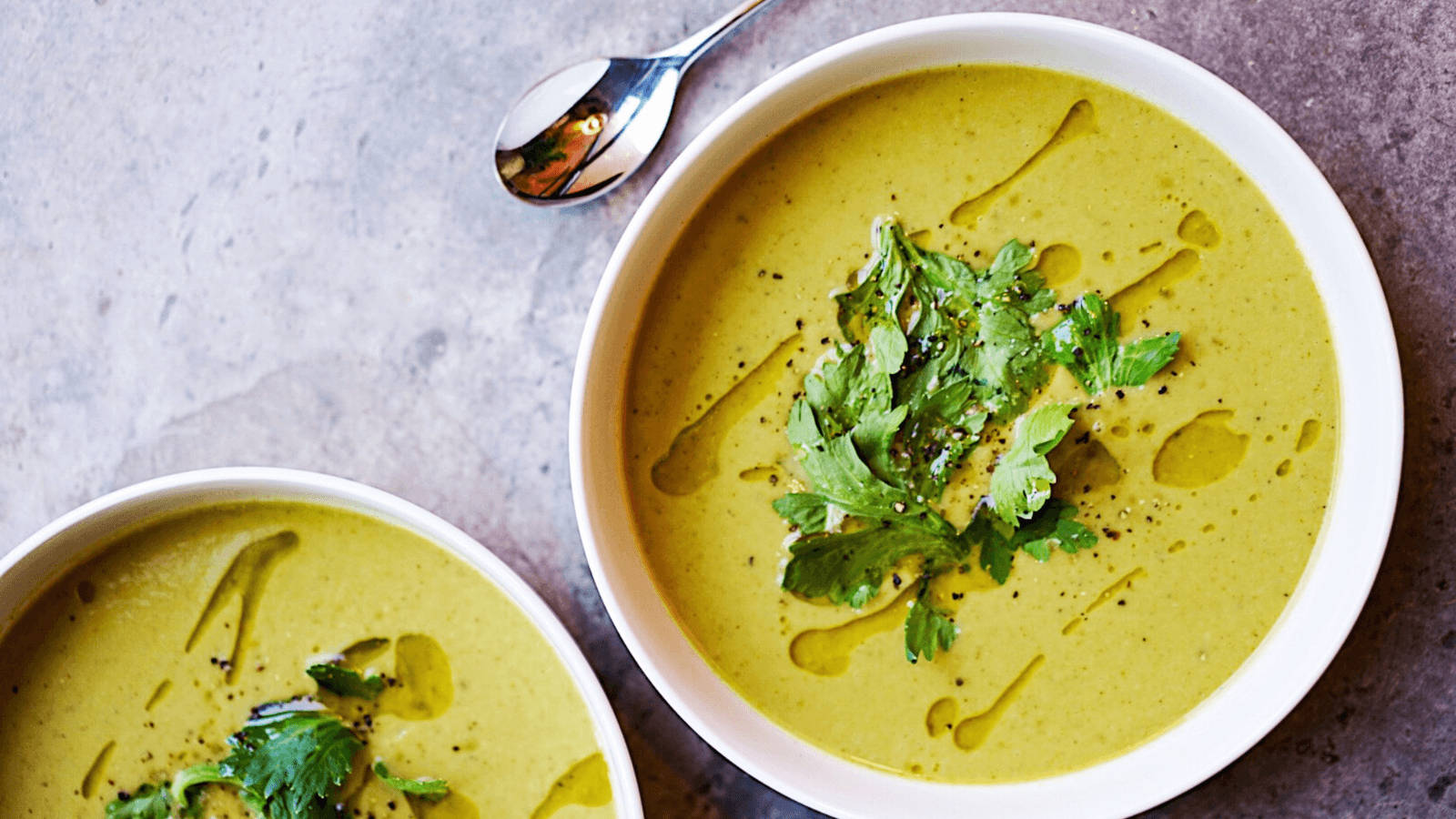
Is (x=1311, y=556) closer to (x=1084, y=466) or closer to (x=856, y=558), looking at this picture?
(x=1084, y=466)

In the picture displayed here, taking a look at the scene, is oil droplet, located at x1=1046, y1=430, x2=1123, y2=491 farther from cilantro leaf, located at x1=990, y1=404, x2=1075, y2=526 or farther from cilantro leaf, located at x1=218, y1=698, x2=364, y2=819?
cilantro leaf, located at x1=218, y1=698, x2=364, y2=819

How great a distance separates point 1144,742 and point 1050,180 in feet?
2.88

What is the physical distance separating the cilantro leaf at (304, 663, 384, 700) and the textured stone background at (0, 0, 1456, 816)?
0.29 metres

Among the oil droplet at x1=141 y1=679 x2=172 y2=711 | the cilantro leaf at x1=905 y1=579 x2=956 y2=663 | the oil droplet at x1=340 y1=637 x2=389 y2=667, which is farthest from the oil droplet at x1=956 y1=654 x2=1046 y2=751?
the oil droplet at x1=141 y1=679 x2=172 y2=711

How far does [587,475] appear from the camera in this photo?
1.61 meters

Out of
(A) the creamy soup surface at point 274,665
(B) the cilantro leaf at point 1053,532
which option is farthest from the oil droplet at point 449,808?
(B) the cilantro leaf at point 1053,532

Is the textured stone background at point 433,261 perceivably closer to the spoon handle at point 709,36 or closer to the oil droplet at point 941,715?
the spoon handle at point 709,36

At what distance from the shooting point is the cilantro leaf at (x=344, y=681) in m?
1.71

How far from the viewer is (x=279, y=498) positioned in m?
1.71

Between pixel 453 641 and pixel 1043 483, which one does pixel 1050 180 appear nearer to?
pixel 1043 483

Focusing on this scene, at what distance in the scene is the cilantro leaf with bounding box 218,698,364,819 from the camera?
1706mm

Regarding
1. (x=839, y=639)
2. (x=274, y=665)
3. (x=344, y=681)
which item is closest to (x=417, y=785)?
(x=344, y=681)

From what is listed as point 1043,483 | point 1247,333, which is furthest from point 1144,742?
point 1247,333

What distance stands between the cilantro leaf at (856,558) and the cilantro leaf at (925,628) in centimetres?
5
